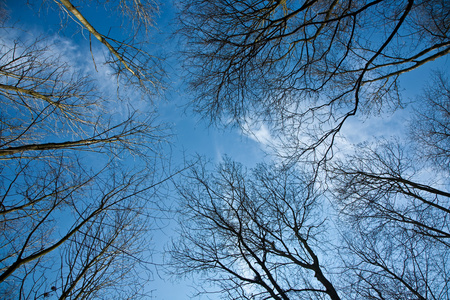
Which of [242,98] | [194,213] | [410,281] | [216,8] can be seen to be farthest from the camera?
[194,213]

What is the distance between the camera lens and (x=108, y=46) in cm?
305

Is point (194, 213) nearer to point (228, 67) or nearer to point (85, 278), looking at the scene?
point (85, 278)

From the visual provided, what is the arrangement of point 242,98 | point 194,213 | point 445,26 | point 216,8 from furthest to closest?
point 194,213
point 445,26
point 242,98
point 216,8

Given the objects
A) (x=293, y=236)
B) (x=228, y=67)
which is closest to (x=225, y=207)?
(x=293, y=236)

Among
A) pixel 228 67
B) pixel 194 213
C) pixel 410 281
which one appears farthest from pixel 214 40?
pixel 410 281

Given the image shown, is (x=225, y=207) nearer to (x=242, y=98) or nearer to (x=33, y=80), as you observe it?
(x=242, y=98)

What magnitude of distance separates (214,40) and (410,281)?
741 centimetres

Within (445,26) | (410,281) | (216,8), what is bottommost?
(410,281)

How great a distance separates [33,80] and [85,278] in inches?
120

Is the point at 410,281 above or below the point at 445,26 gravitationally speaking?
below

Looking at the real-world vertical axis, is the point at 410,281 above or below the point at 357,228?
below

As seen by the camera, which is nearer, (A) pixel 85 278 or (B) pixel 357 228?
(A) pixel 85 278

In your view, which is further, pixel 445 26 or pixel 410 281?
pixel 410 281

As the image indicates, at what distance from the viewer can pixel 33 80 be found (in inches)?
116
